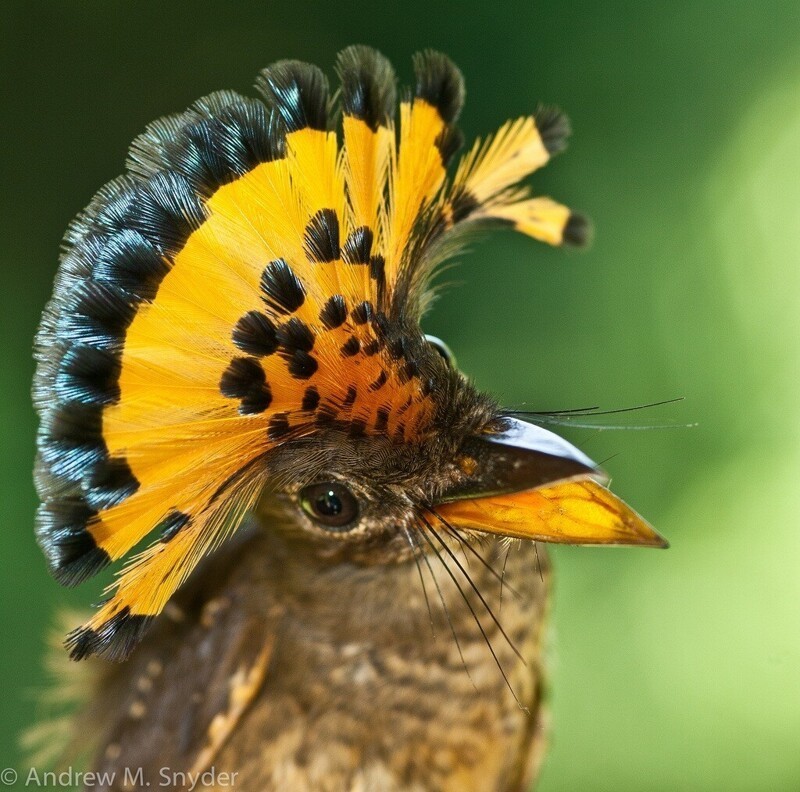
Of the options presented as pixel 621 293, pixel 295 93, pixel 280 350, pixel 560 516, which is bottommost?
pixel 621 293

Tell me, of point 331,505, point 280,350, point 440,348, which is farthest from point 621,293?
point 280,350

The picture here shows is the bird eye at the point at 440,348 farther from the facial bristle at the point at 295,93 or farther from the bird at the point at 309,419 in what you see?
the facial bristle at the point at 295,93

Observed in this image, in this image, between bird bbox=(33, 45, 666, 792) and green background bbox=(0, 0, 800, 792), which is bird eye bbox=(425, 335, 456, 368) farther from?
green background bbox=(0, 0, 800, 792)

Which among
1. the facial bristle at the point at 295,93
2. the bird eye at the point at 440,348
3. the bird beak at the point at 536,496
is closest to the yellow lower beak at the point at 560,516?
the bird beak at the point at 536,496

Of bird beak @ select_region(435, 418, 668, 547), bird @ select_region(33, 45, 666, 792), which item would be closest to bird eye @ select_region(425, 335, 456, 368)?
bird @ select_region(33, 45, 666, 792)

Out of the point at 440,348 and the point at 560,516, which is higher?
the point at 440,348

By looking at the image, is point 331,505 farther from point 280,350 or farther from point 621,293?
point 621,293
